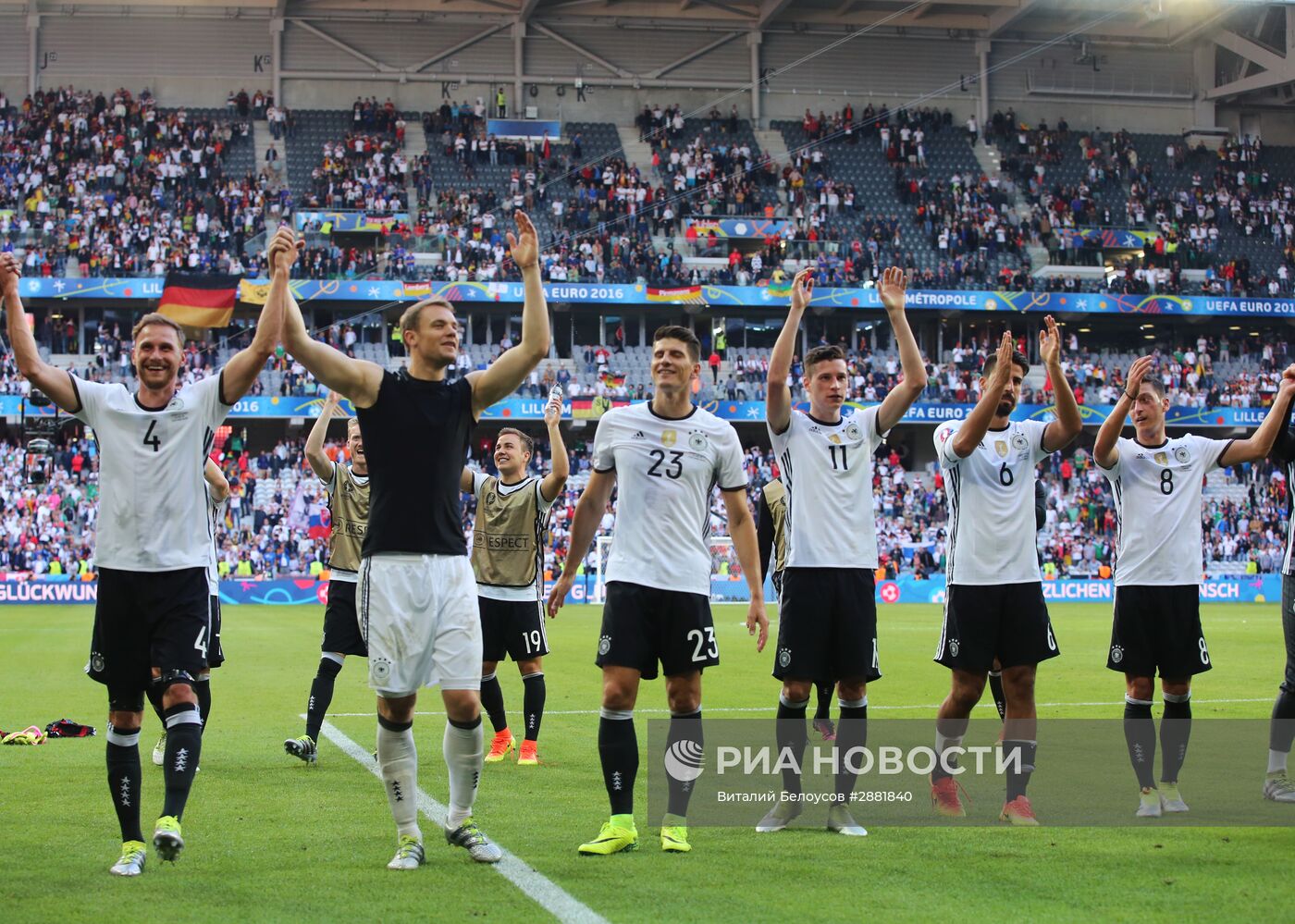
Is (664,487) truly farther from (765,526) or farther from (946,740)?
(765,526)

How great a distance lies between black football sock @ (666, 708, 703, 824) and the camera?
23.3 feet

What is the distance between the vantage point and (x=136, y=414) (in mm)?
6734

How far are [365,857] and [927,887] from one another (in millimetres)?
2625

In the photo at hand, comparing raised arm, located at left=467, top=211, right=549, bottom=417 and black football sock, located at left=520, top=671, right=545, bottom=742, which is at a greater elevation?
raised arm, located at left=467, top=211, right=549, bottom=417

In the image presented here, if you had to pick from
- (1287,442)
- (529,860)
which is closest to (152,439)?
(529,860)

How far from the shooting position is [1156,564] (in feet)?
27.6

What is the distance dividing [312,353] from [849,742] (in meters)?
3.48

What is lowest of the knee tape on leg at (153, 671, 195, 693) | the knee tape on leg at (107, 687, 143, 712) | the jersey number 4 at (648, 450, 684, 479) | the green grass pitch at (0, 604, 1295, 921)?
the green grass pitch at (0, 604, 1295, 921)

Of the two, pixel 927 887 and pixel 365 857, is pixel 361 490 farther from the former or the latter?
pixel 927 887

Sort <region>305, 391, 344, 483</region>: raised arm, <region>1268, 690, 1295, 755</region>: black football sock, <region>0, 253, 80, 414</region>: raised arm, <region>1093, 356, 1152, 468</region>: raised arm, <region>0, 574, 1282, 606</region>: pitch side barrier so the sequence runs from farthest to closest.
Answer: <region>0, 574, 1282, 606</region>: pitch side barrier, <region>305, 391, 344, 483</region>: raised arm, <region>1268, 690, 1295, 755</region>: black football sock, <region>1093, 356, 1152, 468</region>: raised arm, <region>0, 253, 80, 414</region>: raised arm

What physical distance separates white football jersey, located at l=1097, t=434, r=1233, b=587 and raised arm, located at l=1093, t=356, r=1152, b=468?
2.5 inches

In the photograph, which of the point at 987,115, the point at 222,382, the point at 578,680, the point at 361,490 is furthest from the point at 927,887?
the point at 987,115

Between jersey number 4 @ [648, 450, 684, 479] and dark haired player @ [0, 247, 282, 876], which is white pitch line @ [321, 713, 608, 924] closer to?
dark haired player @ [0, 247, 282, 876]

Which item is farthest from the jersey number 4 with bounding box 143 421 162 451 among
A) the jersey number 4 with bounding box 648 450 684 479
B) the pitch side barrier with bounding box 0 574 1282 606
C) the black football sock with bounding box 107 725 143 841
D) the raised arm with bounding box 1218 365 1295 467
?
the pitch side barrier with bounding box 0 574 1282 606
